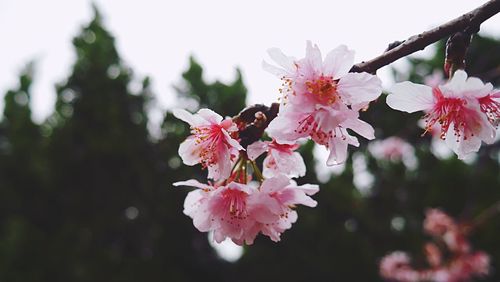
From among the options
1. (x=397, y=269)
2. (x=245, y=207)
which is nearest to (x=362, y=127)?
(x=245, y=207)

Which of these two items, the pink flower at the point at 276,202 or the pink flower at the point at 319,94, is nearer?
the pink flower at the point at 319,94

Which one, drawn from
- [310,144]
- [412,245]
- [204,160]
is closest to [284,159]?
[204,160]

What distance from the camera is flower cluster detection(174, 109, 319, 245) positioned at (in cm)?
96

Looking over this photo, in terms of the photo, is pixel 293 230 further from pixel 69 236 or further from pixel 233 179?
pixel 233 179

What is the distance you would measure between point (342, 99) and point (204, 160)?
36 centimetres

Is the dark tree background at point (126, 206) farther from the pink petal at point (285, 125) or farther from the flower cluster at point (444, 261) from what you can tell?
the pink petal at point (285, 125)

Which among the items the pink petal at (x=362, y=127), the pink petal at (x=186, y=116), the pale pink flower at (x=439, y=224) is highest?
the pink petal at (x=186, y=116)

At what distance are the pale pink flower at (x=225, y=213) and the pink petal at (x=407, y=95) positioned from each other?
350 mm

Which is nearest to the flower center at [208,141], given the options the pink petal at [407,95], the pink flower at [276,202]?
the pink flower at [276,202]

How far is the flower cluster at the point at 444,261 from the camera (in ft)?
13.1

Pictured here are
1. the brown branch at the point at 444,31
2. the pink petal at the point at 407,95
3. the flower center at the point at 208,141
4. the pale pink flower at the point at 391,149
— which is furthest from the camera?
the pale pink flower at the point at 391,149

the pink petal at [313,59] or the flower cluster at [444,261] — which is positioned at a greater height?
the pink petal at [313,59]

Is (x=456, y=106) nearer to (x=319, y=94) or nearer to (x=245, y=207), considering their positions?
(x=319, y=94)

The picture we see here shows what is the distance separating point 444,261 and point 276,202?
4063 millimetres
